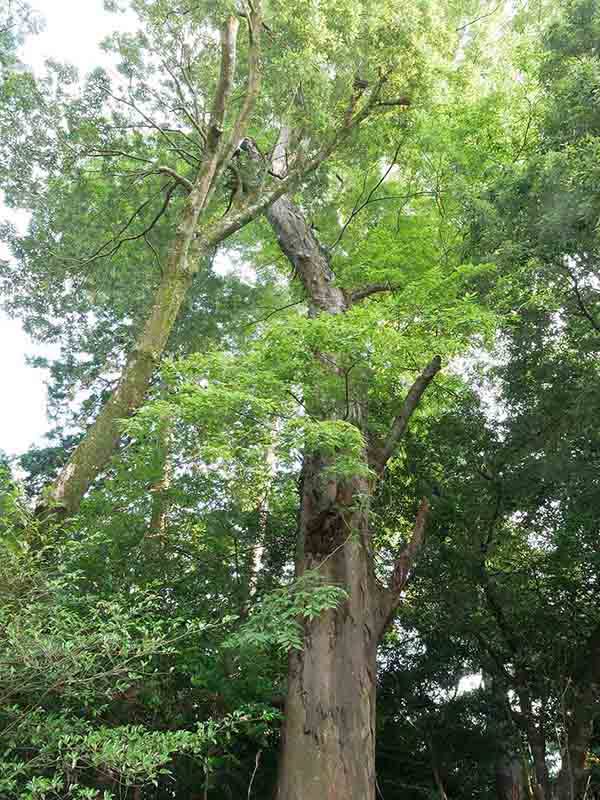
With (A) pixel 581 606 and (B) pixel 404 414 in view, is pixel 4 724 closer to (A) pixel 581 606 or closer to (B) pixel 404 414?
(B) pixel 404 414

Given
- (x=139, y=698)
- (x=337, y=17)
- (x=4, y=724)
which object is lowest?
(x=4, y=724)

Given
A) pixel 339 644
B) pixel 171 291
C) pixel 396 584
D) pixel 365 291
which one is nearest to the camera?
pixel 339 644

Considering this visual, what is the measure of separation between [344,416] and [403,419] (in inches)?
31.5

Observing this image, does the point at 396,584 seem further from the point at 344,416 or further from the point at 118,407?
the point at 118,407

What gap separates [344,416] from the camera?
5.00m

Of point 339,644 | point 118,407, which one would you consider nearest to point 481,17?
point 118,407

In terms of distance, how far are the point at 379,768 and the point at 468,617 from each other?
2.19 meters

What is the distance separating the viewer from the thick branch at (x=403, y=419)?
17.8 feet

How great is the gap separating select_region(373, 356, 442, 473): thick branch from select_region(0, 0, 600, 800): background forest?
0.03 meters

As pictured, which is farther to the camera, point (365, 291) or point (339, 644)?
point (365, 291)

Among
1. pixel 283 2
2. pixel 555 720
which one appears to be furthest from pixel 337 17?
pixel 555 720

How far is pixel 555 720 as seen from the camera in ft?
20.2

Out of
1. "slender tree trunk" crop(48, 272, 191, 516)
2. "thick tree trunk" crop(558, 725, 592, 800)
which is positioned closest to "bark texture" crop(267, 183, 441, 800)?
"slender tree trunk" crop(48, 272, 191, 516)

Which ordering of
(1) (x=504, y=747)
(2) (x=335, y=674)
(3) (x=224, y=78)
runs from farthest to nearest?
(1) (x=504, y=747), (3) (x=224, y=78), (2) (x=335, y=674)
